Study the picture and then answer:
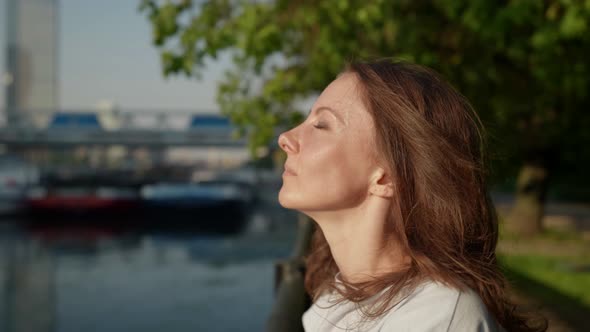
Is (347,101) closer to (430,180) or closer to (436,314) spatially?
(430,180)

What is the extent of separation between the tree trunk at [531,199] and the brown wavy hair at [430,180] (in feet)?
45.7

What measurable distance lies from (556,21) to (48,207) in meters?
17.3

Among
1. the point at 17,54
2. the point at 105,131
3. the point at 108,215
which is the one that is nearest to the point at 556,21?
the point at 108,215

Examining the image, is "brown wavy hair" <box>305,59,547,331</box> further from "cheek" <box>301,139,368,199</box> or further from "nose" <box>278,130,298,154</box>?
"nose" <box>278,130,298,154</box>

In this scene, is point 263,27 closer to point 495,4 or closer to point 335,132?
point 495,4

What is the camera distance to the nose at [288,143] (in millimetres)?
1719

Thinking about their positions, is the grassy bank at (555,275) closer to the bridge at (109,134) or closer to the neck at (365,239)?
the neck at (365,239)

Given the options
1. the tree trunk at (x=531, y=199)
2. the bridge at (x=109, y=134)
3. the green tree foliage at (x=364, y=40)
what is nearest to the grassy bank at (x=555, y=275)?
the tree trunk at (x=531, y=199)

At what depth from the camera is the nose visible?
5.64 ft

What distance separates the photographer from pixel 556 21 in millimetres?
7223

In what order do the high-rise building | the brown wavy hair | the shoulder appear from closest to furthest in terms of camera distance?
1. the shoulder
2. the brown wavy hair
3. the high-rise building

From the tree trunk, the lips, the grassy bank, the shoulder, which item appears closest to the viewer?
the shoulder

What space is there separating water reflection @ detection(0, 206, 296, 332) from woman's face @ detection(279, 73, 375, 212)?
21.0ft

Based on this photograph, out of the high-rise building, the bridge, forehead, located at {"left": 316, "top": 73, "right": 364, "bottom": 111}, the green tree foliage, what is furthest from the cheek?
the high-rise building
